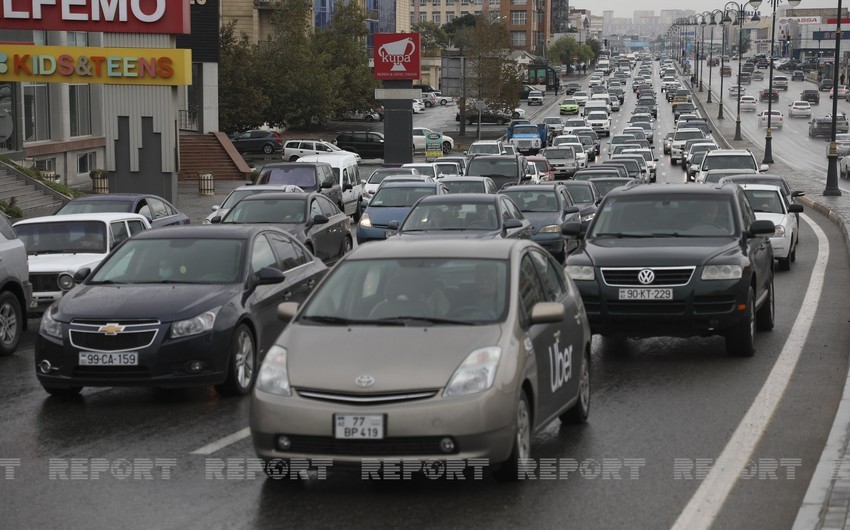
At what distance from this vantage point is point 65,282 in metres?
16.3

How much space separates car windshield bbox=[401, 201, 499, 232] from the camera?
19016mm

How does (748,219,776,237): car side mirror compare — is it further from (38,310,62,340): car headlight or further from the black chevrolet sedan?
(38,310,62,340): car headlight

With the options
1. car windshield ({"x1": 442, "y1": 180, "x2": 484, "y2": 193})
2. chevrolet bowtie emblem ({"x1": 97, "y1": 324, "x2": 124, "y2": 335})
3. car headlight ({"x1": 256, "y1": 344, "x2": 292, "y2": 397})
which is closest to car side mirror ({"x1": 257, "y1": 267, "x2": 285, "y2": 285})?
chevrolet bowtie emblem ({"x1": 97, "y1": 324, "x2": 124, "y2": 335})

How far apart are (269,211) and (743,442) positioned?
12881mm

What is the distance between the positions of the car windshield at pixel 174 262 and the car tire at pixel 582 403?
340 centimetres

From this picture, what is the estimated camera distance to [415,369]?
24.7 ft

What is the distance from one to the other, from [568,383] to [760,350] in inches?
199

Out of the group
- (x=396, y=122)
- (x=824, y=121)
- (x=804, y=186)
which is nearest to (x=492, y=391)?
(x=804, y=186)

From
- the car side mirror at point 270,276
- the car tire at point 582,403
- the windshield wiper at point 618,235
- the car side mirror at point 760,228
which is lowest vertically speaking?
the car tire at point 582,403

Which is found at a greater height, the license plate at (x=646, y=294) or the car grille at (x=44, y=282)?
the license plate at (x=646, y=294)

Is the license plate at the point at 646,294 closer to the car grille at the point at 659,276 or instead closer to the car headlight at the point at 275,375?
the car grille at the point at 659,276

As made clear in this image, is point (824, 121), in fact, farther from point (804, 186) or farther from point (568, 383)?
point (568, 383)

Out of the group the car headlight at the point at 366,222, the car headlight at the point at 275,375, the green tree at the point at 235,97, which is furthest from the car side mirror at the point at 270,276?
the green tree at the point at 235,97

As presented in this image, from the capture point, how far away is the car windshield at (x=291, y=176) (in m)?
33.1
